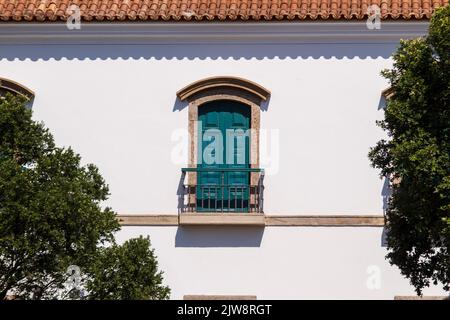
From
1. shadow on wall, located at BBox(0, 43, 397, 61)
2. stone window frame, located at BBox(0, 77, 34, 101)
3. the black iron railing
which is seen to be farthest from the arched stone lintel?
stone window frame, located at BBox(0, 77, 34, 101)

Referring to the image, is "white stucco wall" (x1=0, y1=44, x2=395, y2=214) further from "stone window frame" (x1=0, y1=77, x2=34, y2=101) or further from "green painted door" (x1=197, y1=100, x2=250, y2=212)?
"green painted door" (x1=197, y1=100, x2=250, y2=212)

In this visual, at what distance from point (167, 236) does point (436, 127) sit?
18.9 feet

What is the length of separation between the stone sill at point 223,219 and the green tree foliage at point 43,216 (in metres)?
3.69

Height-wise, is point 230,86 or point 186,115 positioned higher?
point 230,86

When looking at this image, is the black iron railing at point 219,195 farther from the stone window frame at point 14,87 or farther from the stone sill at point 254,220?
the stone window frame at point 14,87

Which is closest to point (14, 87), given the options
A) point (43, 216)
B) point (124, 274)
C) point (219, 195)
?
point (219, 195)

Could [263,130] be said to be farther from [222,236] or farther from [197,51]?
[222,236]

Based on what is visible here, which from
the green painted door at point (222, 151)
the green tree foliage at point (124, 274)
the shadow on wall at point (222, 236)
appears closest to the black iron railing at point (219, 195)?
the green painted door at point (222, 151)

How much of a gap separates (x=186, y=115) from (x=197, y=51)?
908 mm

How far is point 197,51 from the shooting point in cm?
2047

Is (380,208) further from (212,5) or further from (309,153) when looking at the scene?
(212,5)

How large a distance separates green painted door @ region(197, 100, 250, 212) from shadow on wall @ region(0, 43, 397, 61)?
726mm

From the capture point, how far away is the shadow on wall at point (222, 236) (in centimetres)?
2012

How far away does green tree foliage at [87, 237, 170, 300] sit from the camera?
53.0 feet
